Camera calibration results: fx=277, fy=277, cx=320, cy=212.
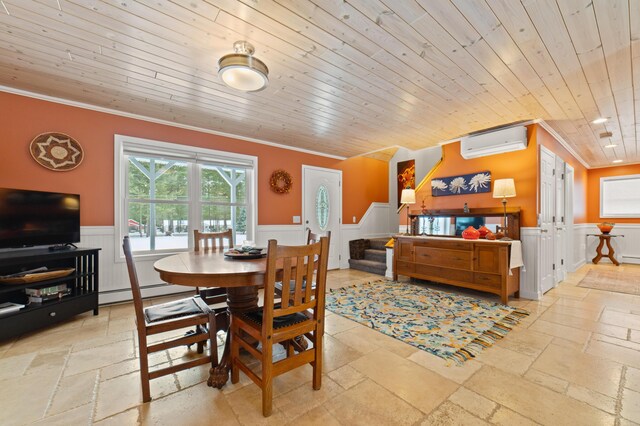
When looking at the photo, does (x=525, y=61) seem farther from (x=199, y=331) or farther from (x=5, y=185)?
(x=5, y=185)

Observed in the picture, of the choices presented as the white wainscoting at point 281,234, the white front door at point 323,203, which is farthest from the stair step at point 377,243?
the white wainscoting at point 281,234

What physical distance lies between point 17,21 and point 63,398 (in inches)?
97.8

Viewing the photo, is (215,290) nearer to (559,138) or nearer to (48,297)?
(48,297)

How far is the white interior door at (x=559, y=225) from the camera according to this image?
14.5ft

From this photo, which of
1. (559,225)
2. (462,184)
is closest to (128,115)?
(462,184)

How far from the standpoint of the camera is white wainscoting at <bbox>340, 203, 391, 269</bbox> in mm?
5895

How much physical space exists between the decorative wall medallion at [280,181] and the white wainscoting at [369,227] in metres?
1.56

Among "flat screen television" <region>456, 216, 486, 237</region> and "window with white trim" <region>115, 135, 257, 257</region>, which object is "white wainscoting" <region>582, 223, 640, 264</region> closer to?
"flat screen television" <region>456, 216, 486, 237</region>

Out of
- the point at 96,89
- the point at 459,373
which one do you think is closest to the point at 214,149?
the point at 96,89

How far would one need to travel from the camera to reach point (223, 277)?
5.36 feet

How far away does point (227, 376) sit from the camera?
6.17 ft

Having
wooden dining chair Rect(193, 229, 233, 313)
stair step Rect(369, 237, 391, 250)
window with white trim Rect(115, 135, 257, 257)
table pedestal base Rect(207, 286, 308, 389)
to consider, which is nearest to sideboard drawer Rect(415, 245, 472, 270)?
stair step Rect(369, 237, 391, 250)

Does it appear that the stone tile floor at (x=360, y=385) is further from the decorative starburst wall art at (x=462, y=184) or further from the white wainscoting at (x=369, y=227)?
the white wainscoting at (x=369, y=227)

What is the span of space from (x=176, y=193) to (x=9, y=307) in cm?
204
